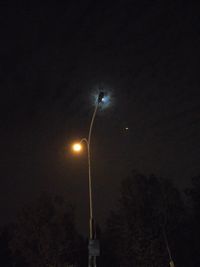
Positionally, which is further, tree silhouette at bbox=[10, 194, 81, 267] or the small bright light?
tree silhouette at bbox=[10, 194, 81, 267]

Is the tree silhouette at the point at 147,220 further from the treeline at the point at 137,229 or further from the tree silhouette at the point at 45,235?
the tree silhouette at the point at 45,235

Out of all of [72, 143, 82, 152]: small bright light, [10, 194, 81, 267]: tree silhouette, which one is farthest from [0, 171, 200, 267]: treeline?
[72, 143, 82, 152]: small bright light

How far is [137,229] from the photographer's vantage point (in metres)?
37.1

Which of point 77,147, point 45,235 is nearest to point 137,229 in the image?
point 45,235

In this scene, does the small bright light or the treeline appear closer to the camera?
the small bright light

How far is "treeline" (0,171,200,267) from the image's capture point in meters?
36.8

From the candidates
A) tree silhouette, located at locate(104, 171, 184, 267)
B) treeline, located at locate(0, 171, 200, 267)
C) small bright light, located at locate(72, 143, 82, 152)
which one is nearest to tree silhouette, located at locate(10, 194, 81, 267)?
treeline, located at locate(0, 171, 200, 267)

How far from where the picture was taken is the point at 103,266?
5178 centimetres

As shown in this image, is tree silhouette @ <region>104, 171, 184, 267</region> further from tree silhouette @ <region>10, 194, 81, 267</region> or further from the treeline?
tree silhouette @ <region>10, 194, 81, 267</region>

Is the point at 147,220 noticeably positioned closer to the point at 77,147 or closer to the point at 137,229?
the point at 137,229

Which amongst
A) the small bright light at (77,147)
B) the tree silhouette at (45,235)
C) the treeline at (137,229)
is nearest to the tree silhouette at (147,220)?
the treeline at (137,229)

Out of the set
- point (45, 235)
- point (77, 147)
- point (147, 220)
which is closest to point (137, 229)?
point (147, 220)

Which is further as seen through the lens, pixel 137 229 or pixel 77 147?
pixel 137 229

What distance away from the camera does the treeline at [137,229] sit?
3678cm
